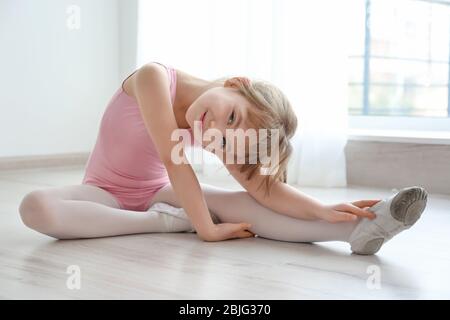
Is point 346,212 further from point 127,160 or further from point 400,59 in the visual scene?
point 400,59

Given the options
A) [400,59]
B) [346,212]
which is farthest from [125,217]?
[400,59]

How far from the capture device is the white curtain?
225cm

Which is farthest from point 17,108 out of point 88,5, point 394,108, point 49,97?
point 394,108

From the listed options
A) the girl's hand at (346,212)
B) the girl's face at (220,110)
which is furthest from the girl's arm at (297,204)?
the girl's face at (220,110)

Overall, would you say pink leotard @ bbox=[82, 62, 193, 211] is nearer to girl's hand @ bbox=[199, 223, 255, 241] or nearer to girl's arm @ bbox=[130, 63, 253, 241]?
girl's arm @ bbox=[130, 63, 253, 241]

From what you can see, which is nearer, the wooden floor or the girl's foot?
the wooden floor

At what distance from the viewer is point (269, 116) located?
4.26ft

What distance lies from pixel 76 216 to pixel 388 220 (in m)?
0.58

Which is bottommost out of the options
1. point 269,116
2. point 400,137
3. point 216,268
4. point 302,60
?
point 216,268

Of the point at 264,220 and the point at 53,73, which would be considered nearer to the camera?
the point at 264,220

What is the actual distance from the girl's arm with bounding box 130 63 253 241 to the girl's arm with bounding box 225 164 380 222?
7cm

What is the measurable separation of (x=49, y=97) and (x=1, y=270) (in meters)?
1.69

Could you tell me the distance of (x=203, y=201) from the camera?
134 cm

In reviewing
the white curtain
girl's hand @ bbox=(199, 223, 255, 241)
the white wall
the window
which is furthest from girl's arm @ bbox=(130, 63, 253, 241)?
the window
